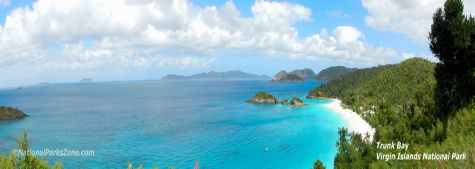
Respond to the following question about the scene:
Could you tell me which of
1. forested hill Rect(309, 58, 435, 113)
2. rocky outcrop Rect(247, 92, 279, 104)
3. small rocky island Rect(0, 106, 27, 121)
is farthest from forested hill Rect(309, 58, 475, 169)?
small rocky island Rect(0, 106, 27, 121)

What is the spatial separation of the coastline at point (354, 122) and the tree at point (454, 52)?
29.8 meters

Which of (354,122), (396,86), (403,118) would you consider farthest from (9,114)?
(396,86)

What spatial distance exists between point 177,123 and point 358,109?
151 feet

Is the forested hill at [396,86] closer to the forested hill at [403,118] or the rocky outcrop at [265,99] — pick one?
the forested hill at [403,118]

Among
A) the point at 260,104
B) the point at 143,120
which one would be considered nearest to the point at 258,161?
the point at 143,120

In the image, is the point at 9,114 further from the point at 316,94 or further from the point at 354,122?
the point at 316,94

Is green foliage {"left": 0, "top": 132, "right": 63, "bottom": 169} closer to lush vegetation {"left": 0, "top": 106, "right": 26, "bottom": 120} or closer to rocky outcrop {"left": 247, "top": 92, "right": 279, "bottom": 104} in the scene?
lush vegetation {"left": 0, "top": 106, "right": 26, "bottom": 120}

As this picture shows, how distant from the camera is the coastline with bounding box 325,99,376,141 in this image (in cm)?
6424

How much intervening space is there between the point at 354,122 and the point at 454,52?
5181 centimetres

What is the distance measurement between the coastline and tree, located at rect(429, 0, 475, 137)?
29.8 meters

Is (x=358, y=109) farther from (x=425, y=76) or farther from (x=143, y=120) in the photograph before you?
(x=143, y=120)

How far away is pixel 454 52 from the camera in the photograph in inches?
978

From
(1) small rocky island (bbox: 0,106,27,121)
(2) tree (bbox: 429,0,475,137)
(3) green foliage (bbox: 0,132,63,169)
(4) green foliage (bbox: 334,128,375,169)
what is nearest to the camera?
(3) green foliage (bbox: 0,132,63,169)

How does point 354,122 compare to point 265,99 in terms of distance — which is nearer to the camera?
point 354,122
